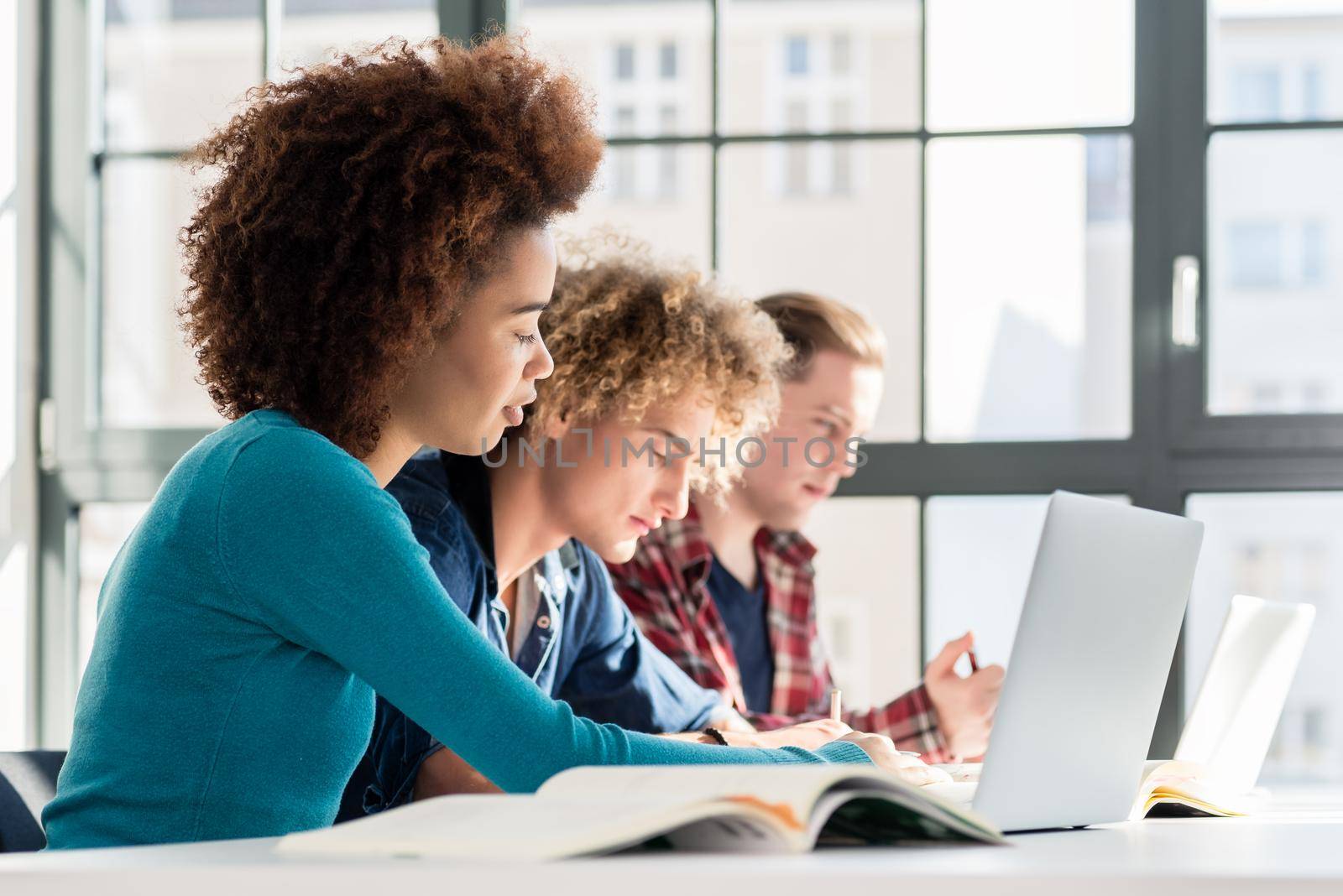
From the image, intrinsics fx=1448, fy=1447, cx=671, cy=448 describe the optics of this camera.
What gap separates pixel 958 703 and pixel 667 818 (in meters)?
1.33

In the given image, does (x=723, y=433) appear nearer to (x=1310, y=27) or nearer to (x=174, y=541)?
(x=174, y=541)

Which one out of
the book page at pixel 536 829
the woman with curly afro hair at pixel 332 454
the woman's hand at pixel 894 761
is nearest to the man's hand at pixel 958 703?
the woman's hand at pixel 894 761

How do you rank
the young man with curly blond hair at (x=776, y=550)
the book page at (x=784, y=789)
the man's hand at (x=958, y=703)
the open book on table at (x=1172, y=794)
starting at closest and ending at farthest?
the book page at (x=784, y=789), the open book on table at (x=1172, y=794), the man's hand at (x=958, y=703), the young man with curly blond hair at (x=776, y=550)

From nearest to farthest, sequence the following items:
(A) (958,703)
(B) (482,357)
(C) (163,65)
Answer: (B) (482,357)
(A) (958,703)
(C) (163,65)

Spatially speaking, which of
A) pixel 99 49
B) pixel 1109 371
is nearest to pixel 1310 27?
pixel 1109 371

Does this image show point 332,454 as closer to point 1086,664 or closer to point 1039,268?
point 1086,664

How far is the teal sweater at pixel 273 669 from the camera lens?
3.49 ft

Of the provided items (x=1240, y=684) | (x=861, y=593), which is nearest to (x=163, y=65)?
(x=1240, y=684)

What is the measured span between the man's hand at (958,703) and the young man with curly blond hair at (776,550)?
0.17 meters

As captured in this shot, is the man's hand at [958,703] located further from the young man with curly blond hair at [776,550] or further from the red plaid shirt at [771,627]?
the young man with curly blond hair at [776,550]

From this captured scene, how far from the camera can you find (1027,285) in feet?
9.30

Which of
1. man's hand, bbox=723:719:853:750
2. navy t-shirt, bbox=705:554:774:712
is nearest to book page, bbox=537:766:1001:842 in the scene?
man's hand, bbox=723:719:853:750

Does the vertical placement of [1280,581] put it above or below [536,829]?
below

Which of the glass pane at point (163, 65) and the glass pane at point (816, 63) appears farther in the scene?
the glass pane at point (816, 63)
